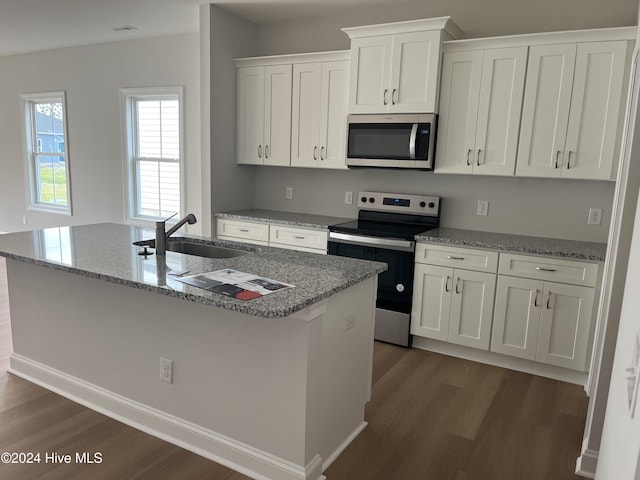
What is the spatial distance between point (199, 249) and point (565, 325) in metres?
2.38

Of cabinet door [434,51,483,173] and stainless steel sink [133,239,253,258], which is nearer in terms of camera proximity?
stainless steel sink [133,239,253,258]

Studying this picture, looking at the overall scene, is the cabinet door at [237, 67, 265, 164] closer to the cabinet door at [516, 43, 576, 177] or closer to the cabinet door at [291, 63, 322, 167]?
the cabinet door at [291, 63, 322, 167]

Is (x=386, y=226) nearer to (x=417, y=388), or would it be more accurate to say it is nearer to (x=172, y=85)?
(x=417, y=388)

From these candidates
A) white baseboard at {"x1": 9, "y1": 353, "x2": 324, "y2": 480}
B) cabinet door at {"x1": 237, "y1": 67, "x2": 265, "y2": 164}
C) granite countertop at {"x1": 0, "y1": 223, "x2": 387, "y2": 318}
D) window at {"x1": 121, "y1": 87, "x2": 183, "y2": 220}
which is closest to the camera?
granite countertop at {"x1": 0, "y1": 223, "x2": 387, "y2": 318}

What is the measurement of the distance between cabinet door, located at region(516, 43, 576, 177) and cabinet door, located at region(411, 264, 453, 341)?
0.93 meters

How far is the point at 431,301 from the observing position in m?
3.42

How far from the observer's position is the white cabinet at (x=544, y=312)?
2.97m

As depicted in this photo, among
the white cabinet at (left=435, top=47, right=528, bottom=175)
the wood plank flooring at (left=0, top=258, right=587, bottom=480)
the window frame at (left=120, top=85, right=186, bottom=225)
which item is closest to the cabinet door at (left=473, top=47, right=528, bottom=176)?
the white cabinet at (left=435, top=47, right=528, bottom=175)

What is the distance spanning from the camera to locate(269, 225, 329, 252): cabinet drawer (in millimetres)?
3826

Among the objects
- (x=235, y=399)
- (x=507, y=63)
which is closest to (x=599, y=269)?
(x=507, y=63)

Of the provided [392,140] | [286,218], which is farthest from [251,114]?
[392,140]

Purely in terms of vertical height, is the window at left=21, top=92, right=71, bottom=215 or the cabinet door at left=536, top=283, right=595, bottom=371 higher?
the window at left=21, top=92, right=71, bottom=215

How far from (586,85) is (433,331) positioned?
1.93 meters

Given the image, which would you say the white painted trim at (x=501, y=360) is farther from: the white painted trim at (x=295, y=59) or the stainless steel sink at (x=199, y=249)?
the white painted trim at (x=295, y=59)
